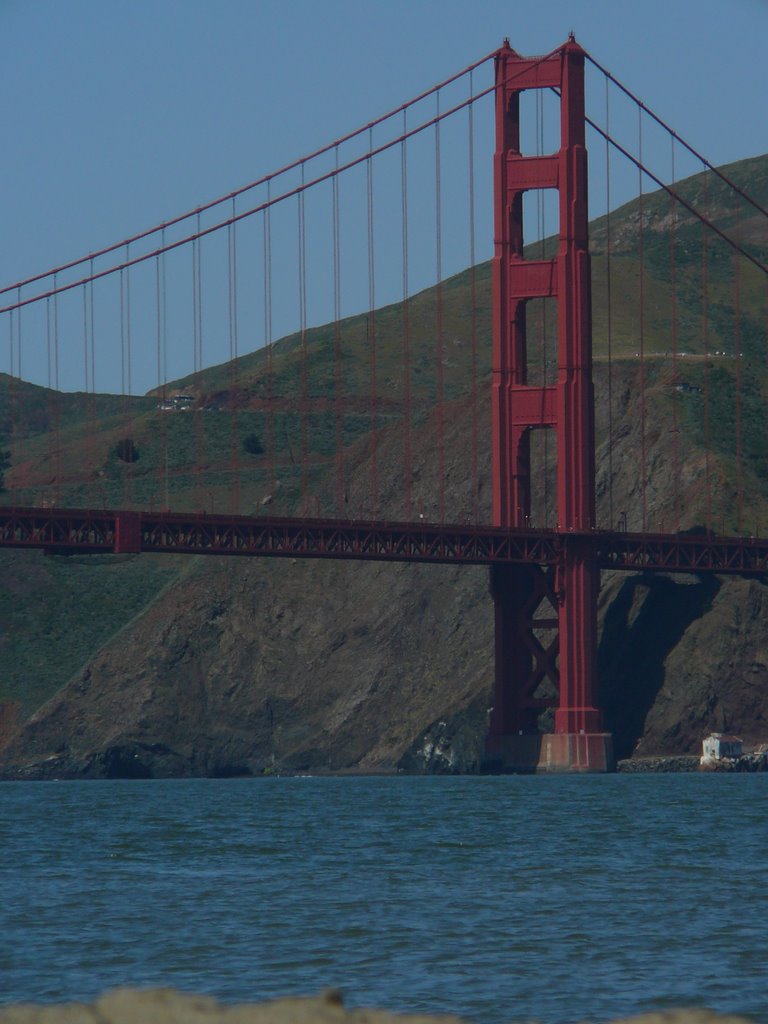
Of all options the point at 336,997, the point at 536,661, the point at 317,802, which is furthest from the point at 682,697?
the point at 336,997

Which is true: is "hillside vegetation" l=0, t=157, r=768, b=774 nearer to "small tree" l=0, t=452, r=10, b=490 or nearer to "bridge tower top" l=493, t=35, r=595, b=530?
"bridge tower top" l=493, t=35, r=595, b=530

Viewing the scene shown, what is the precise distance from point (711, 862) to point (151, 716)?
70852 mm

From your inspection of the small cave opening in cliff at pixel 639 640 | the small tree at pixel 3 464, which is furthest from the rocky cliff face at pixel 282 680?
the small tree at pixel 3 464

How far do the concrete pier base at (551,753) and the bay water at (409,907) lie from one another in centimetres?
2376

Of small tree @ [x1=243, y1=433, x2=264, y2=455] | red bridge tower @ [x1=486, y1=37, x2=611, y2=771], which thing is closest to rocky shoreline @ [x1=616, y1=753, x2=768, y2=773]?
red bridge tower @ [x1=486, y1=37, x2=611, y2=771]

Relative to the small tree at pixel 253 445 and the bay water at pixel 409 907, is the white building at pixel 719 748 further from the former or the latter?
the small tree at pixel 253 445

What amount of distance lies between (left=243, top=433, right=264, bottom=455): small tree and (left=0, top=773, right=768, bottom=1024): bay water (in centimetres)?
9802

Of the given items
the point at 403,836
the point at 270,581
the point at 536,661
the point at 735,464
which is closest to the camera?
the point at 403,836

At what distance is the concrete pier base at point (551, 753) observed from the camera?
3536 inches

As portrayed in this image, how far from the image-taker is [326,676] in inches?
4355

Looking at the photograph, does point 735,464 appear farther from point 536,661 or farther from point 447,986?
point 447,986

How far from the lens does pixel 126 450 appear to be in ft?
536

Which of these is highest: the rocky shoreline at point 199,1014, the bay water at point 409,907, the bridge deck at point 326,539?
the bridge deck at point 326,539

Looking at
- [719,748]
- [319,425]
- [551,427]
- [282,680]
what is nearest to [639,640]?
[719,748]
